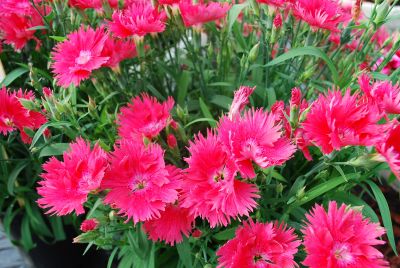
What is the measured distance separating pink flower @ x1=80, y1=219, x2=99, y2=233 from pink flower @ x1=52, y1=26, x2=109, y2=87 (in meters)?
0.28

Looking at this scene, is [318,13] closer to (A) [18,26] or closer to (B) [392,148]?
(B) [392,148]

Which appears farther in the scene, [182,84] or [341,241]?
[182,84]

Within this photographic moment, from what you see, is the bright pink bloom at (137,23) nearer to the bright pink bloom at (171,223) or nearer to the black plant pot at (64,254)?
the bright pink bloom at (171,223)

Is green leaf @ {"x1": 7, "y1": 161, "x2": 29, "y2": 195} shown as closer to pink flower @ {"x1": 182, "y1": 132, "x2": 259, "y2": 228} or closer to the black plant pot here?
the black plant pot

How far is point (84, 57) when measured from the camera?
837mm

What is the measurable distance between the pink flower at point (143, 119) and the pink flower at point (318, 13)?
344mm

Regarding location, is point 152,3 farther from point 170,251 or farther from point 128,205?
point 170,251

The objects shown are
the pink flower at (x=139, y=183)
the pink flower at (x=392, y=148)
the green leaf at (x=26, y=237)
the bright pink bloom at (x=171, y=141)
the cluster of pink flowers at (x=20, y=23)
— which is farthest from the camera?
the green leaf at (x=26, y=237)

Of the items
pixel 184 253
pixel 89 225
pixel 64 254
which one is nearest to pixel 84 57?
pixel 89 225

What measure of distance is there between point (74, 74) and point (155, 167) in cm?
28

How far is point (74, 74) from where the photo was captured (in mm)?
824

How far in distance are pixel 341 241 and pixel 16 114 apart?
73cm

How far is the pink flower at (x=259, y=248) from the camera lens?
685 millimetres

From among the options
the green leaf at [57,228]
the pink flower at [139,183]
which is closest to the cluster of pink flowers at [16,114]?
the pink flower at [139,183]
